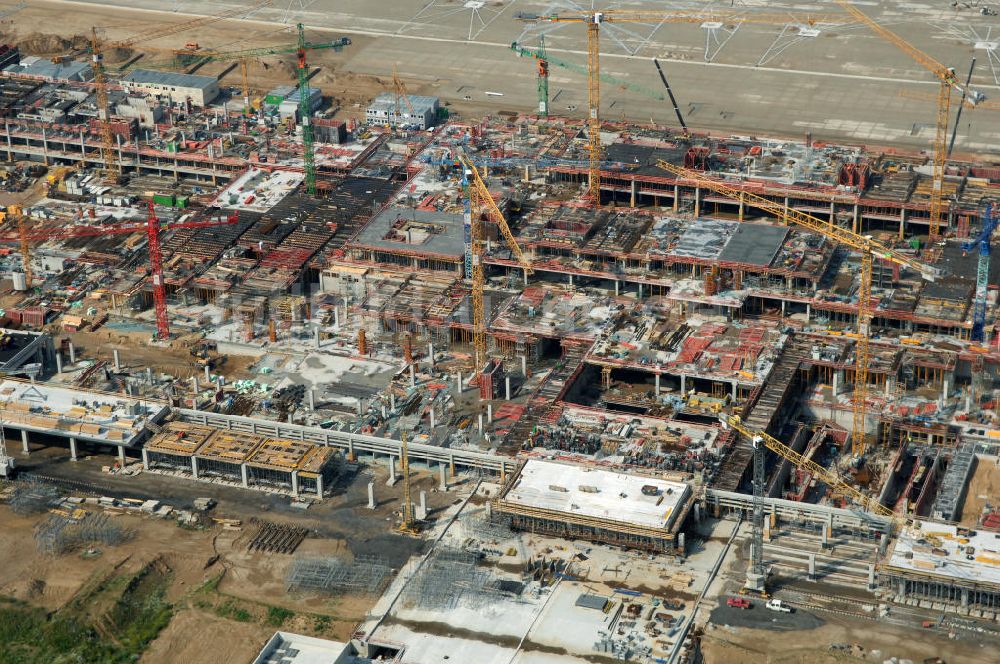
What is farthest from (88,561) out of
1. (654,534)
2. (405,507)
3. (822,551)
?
(822,551)

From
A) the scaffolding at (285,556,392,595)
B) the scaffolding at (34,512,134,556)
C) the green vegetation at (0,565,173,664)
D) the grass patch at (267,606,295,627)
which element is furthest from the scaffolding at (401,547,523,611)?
the scaffolding at (34,512,134,556)

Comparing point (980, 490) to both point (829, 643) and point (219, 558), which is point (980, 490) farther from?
point (219, 558)

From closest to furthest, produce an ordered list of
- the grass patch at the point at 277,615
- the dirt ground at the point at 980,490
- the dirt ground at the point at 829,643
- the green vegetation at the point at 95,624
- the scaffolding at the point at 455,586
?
the dirt ground at the point at 829,643 < the green vegetation at the point at 95,624 < the grass patch at the point at 277,615 < the scaffolding at the point at 455,586 < the dirt ground at the point at 980,490

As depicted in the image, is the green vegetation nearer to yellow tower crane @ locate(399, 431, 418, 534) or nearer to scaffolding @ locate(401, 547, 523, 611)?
scaffolding @ locate(401, 547, 523, 611)

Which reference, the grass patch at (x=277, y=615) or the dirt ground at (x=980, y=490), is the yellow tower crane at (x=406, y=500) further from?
the dirt ground at (x=980, y=490)

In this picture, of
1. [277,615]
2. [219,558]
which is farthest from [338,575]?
[219,558]

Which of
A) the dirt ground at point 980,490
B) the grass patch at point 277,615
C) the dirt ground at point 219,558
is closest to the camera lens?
the dirt ground at point 219,558

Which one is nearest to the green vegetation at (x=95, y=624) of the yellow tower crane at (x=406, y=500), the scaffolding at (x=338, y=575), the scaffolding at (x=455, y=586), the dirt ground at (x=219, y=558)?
the dirt ground at (x=219, y=558)
